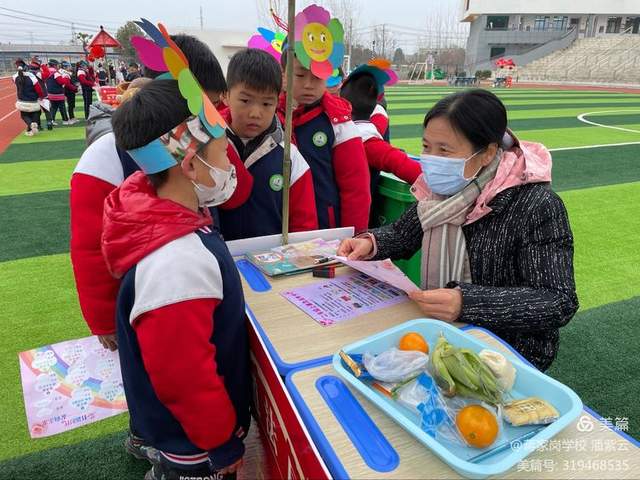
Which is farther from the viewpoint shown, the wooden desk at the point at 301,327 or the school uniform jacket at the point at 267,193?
the school uniform jacket at the point at 267,193

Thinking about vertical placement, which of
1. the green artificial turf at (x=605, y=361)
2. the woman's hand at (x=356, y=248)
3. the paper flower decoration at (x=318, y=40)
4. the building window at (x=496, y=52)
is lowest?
the green artificial turf at (x=605, y=361)

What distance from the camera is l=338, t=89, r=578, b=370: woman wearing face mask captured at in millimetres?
1371

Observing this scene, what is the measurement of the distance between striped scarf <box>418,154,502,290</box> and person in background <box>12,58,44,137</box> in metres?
11.4

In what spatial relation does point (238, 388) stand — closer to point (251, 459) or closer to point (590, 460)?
point (251, 459)

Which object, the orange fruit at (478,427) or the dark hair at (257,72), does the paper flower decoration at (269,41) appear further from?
the orange fruit at (478,427)

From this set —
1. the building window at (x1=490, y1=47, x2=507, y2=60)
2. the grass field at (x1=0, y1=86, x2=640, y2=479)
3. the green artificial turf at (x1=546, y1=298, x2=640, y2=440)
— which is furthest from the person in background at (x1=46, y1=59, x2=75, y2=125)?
the building window at (x1=490, y1=47, x2=507, y2=60)

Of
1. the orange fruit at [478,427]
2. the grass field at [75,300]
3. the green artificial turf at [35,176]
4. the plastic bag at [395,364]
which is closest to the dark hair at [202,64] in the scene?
the plastic bag at [395,364]

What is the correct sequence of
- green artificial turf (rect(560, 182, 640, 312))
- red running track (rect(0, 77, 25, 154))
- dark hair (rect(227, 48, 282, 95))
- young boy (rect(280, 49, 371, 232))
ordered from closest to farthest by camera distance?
dark hair (rect(227, 48, 282, 95)) → young boy (rect(280, 49, 371, 232)) → green artificial turf (rect(560, 182, 640, 312)) → red running track (rect(0, 77, 25, 154))

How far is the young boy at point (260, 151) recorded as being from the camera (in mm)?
1969

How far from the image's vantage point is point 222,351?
1.35 m

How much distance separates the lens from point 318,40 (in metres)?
1.87

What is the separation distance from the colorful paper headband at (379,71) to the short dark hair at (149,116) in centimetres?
196

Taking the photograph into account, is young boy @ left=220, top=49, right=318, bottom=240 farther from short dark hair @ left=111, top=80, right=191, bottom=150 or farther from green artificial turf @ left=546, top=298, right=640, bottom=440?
green artificial turf @ left=546, top=298, right=640, bottom=440

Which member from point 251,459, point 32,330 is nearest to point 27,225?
point 32,330
